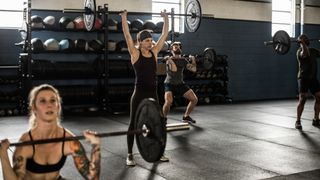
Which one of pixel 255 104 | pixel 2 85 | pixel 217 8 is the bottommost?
pixel 255 104

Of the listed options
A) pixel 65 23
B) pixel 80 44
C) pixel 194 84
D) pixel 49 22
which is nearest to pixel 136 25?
pixel 80 44

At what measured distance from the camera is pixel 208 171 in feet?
11.3

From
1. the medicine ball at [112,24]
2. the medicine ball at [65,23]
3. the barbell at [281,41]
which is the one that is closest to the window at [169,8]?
the medicine ball at [112,24]

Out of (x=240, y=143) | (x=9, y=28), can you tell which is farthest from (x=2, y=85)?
(x=240, y=143)

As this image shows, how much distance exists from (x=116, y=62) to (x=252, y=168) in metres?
4.49

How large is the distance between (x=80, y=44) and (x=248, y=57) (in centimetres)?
432

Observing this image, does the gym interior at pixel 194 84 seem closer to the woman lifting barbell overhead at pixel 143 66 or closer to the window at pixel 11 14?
the window at pixel 11 14

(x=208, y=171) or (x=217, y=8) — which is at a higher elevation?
(x=217, y=8)

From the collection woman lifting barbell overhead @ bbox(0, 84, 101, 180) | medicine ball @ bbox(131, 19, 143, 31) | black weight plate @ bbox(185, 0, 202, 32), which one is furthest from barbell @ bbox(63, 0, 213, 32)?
woman lifting barbell overhead @ bbox(0, 84, 101, 180)

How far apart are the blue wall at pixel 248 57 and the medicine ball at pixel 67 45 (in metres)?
2.54

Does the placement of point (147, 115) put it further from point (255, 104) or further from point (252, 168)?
point (255, 104)

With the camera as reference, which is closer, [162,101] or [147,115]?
[147,115]

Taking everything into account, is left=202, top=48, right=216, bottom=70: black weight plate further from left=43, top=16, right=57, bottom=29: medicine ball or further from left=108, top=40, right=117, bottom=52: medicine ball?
left=43, top=16, right=57, bottom=29: medicine ball

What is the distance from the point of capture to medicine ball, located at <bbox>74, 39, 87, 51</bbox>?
7.15m
